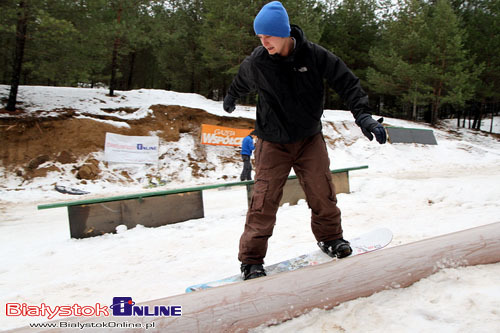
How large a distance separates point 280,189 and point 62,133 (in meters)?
12.3

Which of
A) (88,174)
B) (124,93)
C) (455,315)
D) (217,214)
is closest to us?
(455,315)

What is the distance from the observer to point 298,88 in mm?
2174

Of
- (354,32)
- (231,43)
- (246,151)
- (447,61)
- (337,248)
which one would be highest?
(354,32)

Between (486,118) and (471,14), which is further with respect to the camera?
(486,118)

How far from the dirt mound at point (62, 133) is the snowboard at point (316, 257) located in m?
10.7

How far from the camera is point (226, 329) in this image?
1.38 meters

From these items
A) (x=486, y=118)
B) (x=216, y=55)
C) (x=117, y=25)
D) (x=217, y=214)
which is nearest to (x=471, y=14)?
(x=486, y=118)

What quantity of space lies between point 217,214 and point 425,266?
14.0ft

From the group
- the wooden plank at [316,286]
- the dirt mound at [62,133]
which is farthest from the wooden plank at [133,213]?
the dirt mound at [62,133]

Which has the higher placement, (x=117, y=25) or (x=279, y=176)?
(x=117, y=25)

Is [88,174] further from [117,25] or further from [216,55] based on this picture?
[216,55]

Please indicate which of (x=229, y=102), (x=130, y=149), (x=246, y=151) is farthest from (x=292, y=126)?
(x=130, y=149)

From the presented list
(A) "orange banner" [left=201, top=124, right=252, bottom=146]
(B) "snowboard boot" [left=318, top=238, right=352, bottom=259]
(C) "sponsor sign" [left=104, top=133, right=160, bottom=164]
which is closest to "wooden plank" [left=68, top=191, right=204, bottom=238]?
(B) "snowboard boot" [left=318, top=238, right=352, bottom=259]

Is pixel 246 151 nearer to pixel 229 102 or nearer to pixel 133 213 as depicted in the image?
pixel 133 213
